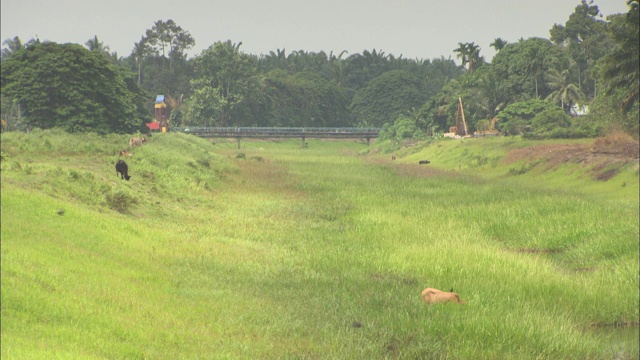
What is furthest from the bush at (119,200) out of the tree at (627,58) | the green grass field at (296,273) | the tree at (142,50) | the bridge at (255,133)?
the tree at (142,50)

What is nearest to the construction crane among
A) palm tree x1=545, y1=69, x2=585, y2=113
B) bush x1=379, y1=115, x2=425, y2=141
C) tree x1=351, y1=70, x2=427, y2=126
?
palm tree x1=545, y1=69, x2=585, y2=113

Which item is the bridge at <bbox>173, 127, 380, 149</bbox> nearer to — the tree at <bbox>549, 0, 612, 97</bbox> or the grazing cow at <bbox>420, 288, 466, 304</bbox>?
the tree at <bbox>549, 0, 612, 97</bbox>

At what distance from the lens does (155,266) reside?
1583 cm

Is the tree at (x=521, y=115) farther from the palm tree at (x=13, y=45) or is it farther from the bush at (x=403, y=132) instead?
the palm tree at (x=13, y=45)

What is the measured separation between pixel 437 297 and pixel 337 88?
495 feet

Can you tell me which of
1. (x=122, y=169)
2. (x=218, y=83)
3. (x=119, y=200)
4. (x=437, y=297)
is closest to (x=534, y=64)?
(x=218, y=83)

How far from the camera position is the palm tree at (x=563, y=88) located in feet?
319

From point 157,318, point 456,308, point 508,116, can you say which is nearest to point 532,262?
point 456,308

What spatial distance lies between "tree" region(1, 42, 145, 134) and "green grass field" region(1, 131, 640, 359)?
16176mm

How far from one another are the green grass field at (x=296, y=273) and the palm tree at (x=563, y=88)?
69.0 metres

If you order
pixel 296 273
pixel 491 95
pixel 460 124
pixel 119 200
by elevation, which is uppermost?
pixel 491 95

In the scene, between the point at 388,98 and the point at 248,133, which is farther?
the point at 388,98

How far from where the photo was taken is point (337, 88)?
16350 centimetres

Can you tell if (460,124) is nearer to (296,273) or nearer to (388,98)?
(388,98)
